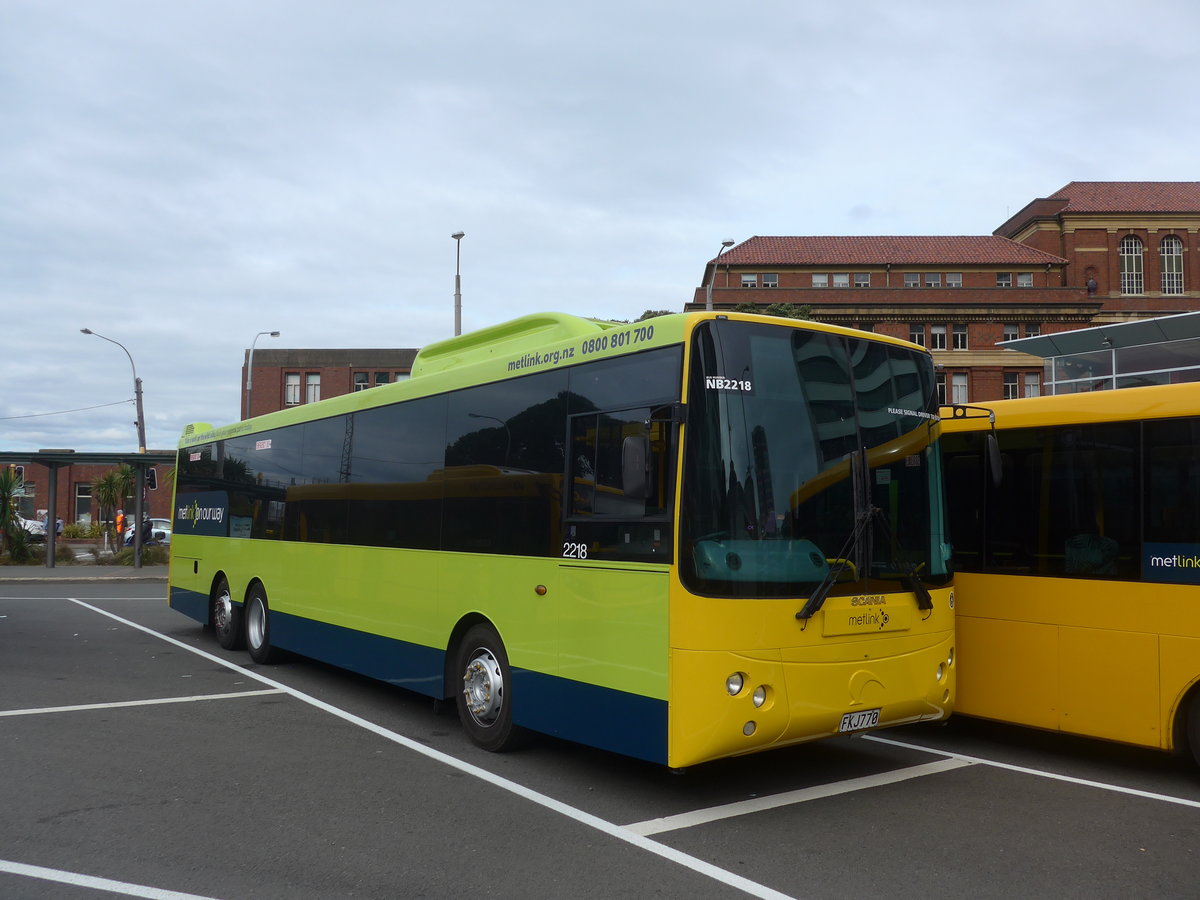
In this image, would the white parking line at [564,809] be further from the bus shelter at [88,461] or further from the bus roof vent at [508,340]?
the bus shelter at [88,461]

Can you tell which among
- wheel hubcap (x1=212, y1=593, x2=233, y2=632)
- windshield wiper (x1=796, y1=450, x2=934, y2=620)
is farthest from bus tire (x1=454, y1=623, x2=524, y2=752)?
wheel hubcap (x1=212, y1=593, x2=233, y2=632)

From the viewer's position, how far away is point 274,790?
6668 mm

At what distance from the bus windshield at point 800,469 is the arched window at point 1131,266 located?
8005 centimetres

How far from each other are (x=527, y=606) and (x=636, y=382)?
1.86 meters

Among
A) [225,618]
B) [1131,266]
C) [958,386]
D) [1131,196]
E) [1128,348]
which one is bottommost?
[225,618]

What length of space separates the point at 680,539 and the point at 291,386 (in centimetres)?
6659

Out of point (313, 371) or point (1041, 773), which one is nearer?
point (1041, 773)

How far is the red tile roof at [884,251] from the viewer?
77625mm

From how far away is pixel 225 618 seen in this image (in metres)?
13.8

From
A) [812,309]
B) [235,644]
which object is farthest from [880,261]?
[235,644]

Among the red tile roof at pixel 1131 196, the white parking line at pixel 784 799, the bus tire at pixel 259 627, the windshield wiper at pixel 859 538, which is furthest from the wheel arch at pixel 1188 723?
the red tile roof at pixel 1131 196

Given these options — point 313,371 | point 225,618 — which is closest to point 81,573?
point 225,618

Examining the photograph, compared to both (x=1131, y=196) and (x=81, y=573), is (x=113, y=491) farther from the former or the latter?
(x=1131, y=196)

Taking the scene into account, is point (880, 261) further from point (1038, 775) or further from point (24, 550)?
point (1038, 775)
